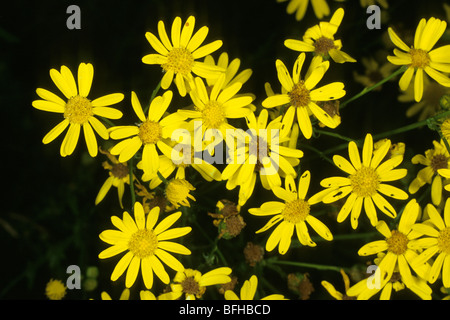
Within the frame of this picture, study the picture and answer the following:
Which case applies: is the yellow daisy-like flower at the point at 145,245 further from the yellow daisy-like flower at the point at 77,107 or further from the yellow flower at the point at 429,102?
the yellow flower at the point at 429,102

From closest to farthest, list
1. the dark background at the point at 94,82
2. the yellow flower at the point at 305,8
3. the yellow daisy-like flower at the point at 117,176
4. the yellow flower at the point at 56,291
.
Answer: the yellow daisy-like flower at the point at 117,176 < the yellow flower at the point at 56,291 < the yellow flower at the point at 305,8 < the dark background at the point at 94,82

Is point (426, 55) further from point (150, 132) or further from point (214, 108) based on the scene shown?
point (150, 132)

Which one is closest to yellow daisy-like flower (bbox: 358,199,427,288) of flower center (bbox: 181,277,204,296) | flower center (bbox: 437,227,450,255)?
flower center (bbox: 437,227,450,255)

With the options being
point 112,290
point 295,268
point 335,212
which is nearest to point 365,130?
point 335,212

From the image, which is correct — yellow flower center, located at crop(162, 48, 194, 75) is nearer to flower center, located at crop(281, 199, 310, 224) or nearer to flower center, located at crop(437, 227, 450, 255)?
flower center, located at crop(281, 199, 310, 224)

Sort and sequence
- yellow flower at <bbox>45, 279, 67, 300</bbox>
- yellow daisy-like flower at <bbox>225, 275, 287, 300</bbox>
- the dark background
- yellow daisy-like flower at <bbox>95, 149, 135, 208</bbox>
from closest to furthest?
yellow daisy-like flower at <bbox>225, 275, 287, 300</bbox>, yellow daisy-like flower at <bbox>95, 149, 135, 208</bbox>, yellow flower at <bbox>45, 279, 67, 300</bbox>, the dark background

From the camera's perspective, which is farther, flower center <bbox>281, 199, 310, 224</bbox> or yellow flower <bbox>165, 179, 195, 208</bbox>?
flower center <bbox>281, 199, 310, 224</bbox>

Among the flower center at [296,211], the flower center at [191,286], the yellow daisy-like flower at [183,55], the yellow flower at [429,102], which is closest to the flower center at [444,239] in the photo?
the flower center at [296,211]
